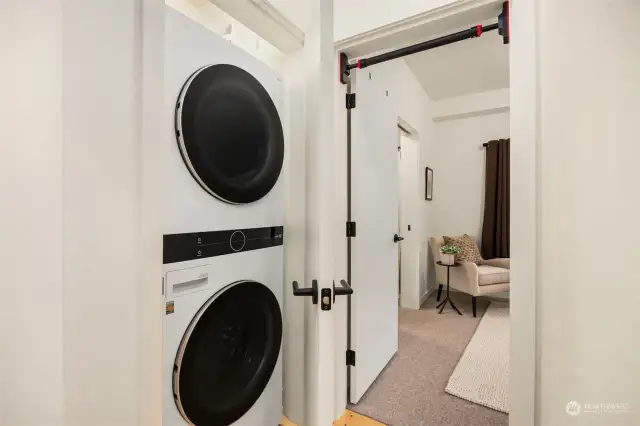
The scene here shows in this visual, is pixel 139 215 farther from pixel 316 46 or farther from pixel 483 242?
pixel 483 242

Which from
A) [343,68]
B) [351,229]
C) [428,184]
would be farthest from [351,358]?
[428,184]

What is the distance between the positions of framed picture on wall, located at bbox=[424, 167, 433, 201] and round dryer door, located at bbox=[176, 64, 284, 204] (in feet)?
10.3

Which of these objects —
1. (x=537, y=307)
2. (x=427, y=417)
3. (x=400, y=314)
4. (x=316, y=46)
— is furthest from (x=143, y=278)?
(x=400, y=314)

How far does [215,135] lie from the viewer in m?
1.03

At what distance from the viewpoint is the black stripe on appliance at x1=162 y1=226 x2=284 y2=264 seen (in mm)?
934

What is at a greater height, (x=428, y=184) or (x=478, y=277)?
(x=428, y=184)

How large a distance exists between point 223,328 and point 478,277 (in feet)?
10.1

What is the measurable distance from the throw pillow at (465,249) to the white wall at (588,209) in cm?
253

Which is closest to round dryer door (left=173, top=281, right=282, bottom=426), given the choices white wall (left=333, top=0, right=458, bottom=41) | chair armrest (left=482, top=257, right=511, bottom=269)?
white wall (left=333, top=0, right=458, bottom=41)

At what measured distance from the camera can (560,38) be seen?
1.15 m

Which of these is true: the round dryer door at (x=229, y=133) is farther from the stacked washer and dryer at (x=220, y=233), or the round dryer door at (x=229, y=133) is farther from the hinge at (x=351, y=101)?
the hinge at (x=351, y=101)

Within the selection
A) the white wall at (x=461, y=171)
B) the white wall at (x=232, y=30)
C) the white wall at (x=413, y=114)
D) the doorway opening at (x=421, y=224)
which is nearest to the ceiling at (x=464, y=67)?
the doorway opening at (x=421, y=224)

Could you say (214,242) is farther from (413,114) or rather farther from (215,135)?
(413,114)

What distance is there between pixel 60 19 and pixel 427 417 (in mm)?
2311
